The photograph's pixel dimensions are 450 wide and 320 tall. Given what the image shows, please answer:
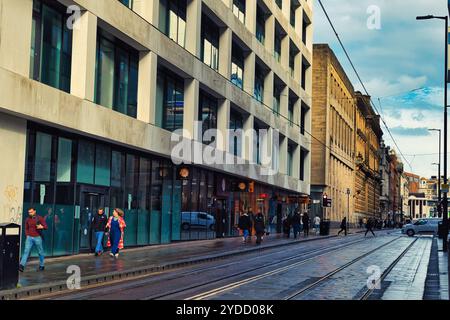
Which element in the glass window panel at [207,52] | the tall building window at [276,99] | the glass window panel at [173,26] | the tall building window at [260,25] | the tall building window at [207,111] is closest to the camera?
the glass window panel at [173,26]

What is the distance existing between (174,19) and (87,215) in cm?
1197

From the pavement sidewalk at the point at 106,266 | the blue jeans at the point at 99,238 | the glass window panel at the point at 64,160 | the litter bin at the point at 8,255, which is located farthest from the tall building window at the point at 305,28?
the litter bin at the point at 8,255

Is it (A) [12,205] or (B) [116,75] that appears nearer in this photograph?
(A) [12,205]

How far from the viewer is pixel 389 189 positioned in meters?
151

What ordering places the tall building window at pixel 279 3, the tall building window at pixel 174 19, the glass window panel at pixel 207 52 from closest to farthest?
the tall building window at pixel 174 19 → the glass window panel at pixel 207 52 → the tall building window at pixel 279 3

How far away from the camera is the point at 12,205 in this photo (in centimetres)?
2005

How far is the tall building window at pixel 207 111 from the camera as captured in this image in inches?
1439

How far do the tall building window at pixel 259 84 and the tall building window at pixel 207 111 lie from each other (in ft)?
27.0

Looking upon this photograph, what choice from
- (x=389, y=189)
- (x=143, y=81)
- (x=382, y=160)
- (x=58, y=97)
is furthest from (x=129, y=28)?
(x=389, y=189)

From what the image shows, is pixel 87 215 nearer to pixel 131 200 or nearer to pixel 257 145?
pixel 131 200

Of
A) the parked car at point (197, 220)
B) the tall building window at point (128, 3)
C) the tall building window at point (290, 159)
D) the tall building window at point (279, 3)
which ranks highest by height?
the tall building window at point (279, 3)

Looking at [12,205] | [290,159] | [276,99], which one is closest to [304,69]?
[290,159]

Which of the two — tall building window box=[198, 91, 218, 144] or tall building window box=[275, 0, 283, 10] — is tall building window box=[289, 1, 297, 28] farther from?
tall building window box=[198, 91, 218, 144]

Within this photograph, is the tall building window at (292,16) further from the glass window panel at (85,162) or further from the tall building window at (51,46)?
the tall building window at (51,46)
